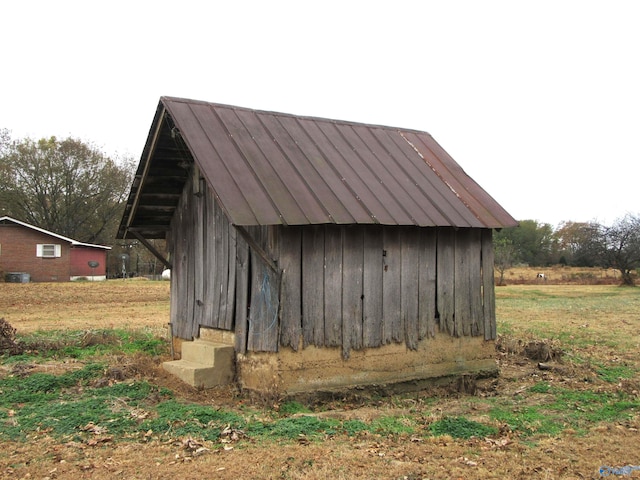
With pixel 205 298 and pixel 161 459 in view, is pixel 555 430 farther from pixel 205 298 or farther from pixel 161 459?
pixel 205 298

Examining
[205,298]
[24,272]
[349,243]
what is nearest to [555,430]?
[349,243]

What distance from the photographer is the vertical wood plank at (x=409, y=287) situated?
442 inches

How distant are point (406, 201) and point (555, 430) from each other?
4.72 metres

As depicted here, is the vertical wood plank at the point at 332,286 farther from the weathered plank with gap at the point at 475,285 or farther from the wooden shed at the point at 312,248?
the weathered plank with gap at the point at 475,285

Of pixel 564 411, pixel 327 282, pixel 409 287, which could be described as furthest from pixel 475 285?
pixel 327 282

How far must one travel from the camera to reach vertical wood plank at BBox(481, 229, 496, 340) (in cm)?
1247

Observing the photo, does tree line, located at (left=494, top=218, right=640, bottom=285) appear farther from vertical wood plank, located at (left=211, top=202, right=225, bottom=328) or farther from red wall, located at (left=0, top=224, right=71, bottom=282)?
red wall, located at (left=0, top=224, right=71, bottom=282)

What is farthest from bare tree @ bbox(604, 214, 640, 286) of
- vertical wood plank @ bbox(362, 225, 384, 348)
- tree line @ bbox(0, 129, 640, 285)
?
vertical wood plank @ bbox(362, 225, 384, 348)

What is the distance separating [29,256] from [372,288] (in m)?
37.9

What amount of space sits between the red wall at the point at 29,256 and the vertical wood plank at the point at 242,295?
35.6m

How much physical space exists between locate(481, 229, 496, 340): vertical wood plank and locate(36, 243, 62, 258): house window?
37.9 m

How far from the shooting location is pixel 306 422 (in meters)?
8.38

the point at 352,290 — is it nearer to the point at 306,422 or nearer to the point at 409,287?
the point at 409,287

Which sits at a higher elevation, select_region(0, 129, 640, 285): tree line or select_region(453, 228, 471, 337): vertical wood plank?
select_region(0, 129, 640, 285): tree line
